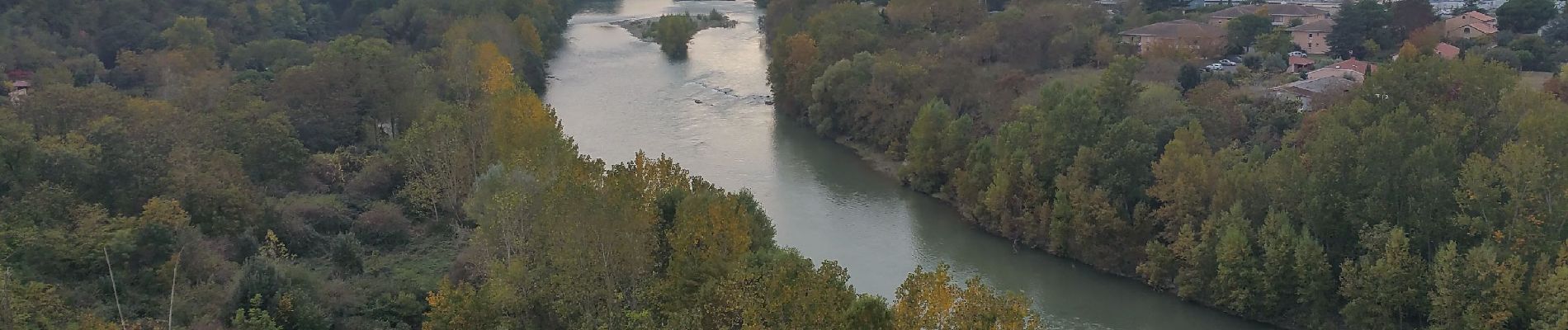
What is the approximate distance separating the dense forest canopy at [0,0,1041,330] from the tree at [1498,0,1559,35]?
77.3ft

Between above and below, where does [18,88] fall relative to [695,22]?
above

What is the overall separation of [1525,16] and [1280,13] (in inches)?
289

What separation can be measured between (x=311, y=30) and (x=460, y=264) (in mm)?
31951

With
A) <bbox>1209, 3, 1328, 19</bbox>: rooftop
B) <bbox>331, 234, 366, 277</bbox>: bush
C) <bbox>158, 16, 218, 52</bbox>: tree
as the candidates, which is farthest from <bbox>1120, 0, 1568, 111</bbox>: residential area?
<bbox>158, 16, 218, 52</bbox>: tree

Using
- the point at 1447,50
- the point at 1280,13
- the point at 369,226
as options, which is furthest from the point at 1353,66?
the point at 369,226

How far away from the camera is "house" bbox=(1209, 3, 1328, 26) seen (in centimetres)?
3967

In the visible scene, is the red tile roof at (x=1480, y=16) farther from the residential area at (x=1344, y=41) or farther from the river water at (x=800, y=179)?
the river water at (x=800, y=179)

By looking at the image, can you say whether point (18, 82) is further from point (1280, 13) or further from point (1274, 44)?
point (1280, 13)

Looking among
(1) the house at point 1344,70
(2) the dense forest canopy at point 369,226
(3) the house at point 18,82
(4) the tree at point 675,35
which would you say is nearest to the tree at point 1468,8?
(1) the house at point 1344,70

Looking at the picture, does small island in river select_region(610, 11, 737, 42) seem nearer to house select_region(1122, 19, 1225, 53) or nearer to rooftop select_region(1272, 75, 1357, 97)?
house select_region(1122, 19, 1225, 53)

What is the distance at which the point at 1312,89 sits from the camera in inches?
1097

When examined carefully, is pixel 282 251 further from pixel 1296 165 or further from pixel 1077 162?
pixel 1296 165

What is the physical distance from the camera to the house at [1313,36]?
117 feet

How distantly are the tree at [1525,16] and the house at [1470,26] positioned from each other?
1.06ft
